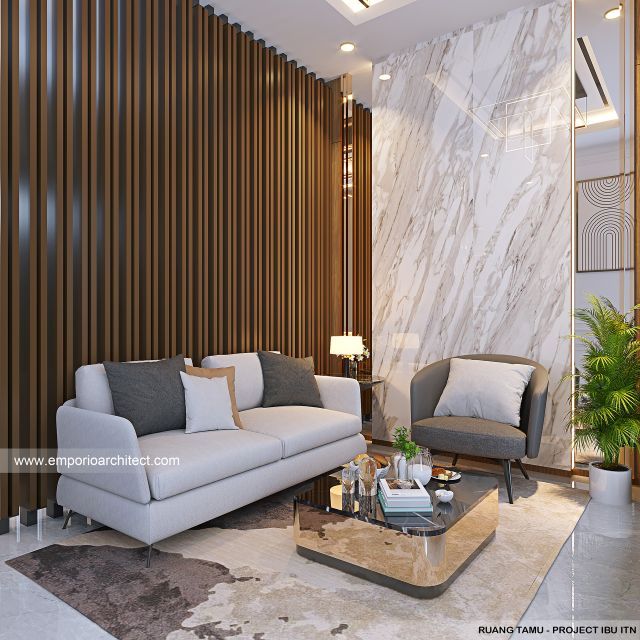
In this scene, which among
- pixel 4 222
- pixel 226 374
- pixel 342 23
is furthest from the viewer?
pixel 342 23

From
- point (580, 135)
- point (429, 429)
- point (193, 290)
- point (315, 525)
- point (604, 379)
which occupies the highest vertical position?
point (580, 135)

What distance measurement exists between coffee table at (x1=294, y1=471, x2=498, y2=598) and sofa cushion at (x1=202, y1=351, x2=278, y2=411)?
3.86 feet

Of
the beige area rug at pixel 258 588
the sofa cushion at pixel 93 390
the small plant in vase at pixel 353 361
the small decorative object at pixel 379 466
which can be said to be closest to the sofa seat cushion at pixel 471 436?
the beige area rug at pixel 258 588

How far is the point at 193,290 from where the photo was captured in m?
3.68

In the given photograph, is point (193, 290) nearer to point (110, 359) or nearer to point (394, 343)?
point (110, 359)

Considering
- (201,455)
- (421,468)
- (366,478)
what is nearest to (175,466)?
(201,455)

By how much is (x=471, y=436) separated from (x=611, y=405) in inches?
32.7

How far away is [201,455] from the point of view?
2555mm

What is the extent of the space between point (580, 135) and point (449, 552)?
2.99 m

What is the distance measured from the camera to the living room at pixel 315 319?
7.19ft

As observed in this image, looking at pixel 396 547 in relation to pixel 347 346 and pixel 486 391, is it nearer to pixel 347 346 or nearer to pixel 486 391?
pixel 486 391

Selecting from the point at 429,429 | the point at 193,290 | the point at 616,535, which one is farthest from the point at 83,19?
the point at 616,535

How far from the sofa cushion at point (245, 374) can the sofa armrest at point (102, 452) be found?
3.48ft

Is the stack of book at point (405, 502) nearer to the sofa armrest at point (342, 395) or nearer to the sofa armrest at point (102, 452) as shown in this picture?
the sofa armrest at point (102, 452)
